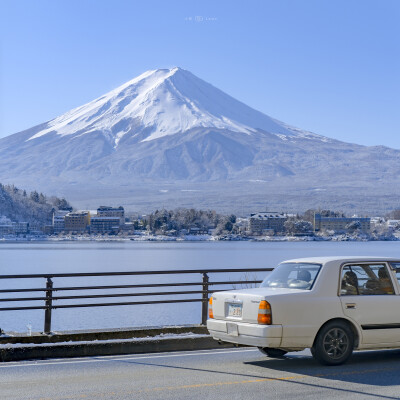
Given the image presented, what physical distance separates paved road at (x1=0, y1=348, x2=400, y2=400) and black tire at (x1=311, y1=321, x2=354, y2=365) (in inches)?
5.8

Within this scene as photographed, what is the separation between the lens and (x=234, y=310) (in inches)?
472

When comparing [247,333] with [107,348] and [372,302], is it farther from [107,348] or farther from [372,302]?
[107,348]

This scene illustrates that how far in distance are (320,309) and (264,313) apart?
2.65 feet

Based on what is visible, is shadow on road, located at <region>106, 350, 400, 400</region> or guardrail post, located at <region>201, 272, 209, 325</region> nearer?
shadow on road, located at <region>106, 350, 400, 400</region>

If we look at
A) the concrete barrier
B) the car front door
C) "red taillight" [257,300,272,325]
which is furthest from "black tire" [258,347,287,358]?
the car front door

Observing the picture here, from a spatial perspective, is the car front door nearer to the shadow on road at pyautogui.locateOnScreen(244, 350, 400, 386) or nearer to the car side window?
the car side window

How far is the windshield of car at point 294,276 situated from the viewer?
1196 cm

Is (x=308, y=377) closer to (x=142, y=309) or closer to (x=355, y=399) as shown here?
(x=355, y=399)

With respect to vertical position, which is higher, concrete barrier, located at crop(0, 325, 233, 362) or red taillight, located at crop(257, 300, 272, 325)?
red taillight, located at crop(257, 300, 272, 325)

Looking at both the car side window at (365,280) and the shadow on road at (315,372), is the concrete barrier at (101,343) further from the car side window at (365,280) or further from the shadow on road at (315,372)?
the car side window at (365,280)

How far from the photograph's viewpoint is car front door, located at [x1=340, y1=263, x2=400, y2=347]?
11.8 metres

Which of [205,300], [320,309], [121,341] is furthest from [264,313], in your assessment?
[205,300]

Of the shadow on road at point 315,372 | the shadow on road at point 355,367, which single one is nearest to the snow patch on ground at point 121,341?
the shadow on road at point 315,372

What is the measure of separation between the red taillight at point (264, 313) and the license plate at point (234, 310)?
17.9 inches
